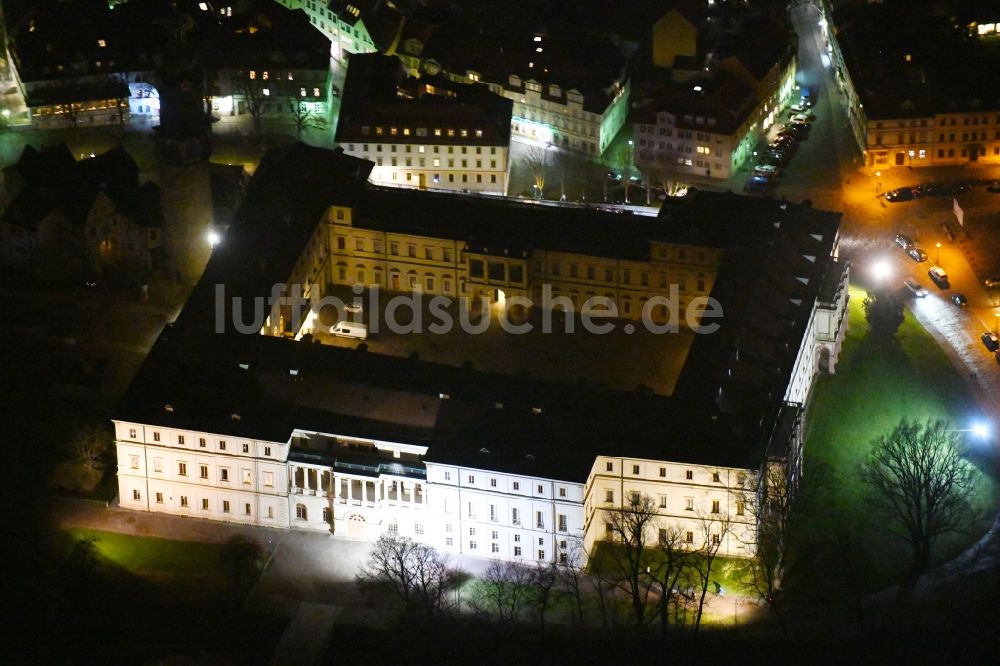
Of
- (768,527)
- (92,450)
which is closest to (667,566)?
(768,527)

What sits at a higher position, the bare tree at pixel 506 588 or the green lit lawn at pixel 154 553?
the green lit lawn at pixel 154 553

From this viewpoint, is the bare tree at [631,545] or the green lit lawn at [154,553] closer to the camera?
the bare tree at [631,545]

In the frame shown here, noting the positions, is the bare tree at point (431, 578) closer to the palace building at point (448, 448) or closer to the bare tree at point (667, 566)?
the palace building at point (448, 448)

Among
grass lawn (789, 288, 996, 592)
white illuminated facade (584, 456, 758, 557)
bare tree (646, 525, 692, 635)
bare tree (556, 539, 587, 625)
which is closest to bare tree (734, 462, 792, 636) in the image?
white illuminated facade (584, 456, 758, 557)

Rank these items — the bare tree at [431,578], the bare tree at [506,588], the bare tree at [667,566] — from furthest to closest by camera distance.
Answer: the bare tree at [506,588]
the bare tree at [431,578]
the bare tree at [667,566]

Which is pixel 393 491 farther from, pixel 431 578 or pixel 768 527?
pixel 768 527

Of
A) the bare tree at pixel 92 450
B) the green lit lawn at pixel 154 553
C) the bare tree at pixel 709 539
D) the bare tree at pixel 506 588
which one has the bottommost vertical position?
the bare tree at pixel 506 588

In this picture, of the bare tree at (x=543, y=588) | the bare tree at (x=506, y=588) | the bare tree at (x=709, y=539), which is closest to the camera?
the bare tree at (x=543, y=588)

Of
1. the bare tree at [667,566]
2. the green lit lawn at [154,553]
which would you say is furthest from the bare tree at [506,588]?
the green lit lawn at [154,553]
